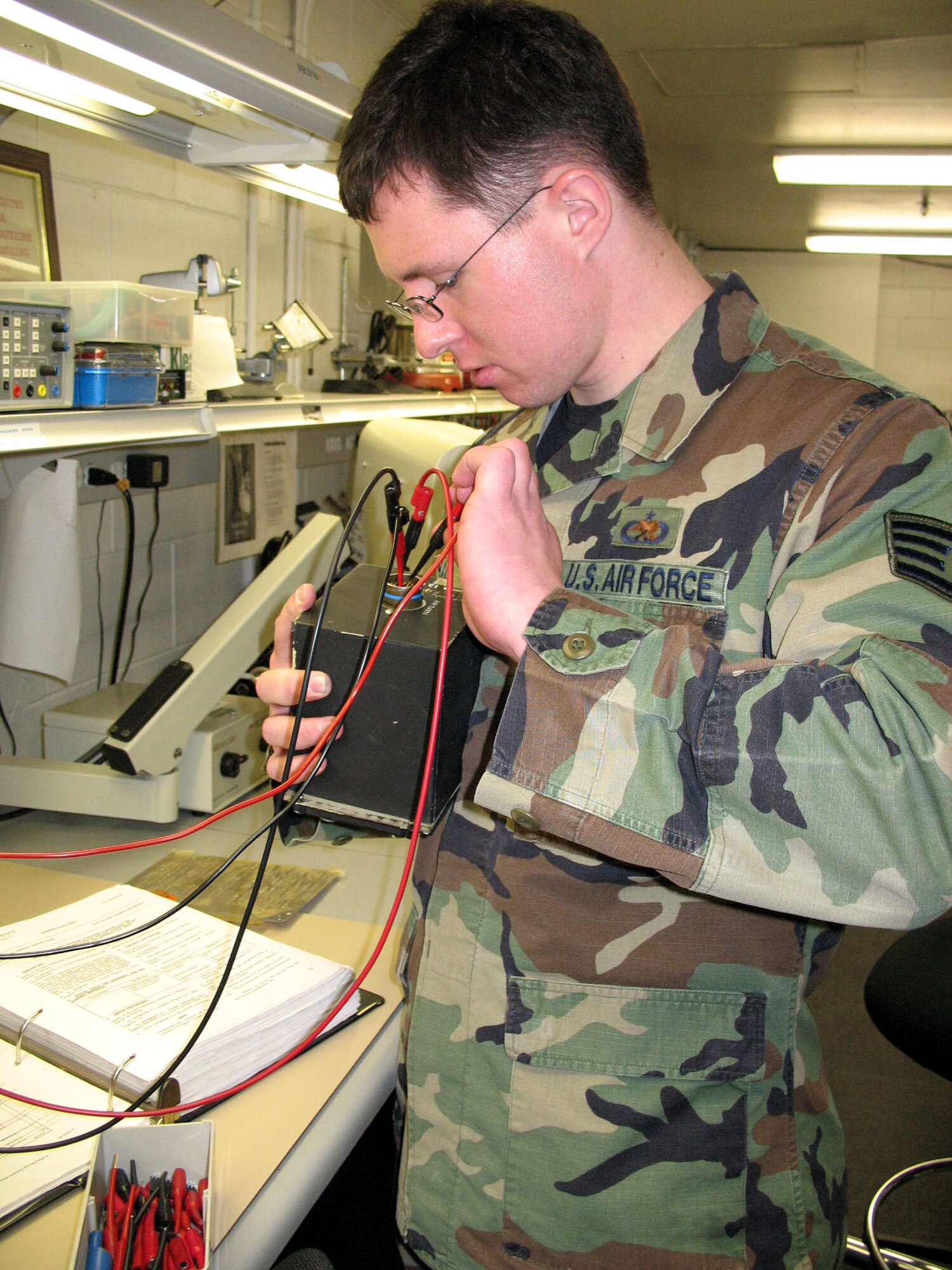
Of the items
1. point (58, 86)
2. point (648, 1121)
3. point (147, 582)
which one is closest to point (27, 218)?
point (58, 86)

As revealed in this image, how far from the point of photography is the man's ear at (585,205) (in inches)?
34.3

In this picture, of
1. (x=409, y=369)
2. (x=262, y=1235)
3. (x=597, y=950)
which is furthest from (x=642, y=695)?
(x=409, y=369)

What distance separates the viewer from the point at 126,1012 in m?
1.00

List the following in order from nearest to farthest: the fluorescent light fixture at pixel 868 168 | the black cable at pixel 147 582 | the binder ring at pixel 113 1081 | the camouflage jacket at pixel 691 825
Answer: the camouflage jacket at pixel 691 825, the binder ring at pixel 113 1081, the black cable at pixel 147 582, the fluorescent light fixture at pixel 868 168

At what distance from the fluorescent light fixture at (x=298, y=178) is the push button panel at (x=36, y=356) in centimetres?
45

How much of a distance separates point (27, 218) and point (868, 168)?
412 centimetres

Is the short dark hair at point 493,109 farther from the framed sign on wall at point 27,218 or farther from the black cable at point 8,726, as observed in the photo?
the black cable at point 8,726

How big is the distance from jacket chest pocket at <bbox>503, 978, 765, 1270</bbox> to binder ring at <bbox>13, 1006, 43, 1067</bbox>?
0.53m

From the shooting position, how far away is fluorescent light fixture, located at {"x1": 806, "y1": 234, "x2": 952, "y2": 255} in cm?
613

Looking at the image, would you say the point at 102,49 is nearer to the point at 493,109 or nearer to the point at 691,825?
the point at 493,109

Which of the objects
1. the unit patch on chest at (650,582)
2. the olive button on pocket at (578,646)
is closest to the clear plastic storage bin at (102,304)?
the unit patch on chest at (650,582)

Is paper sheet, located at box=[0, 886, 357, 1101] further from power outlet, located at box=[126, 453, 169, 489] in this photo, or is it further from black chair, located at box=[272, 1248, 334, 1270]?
power outlet, located at box=[126, 453, 169, 489]

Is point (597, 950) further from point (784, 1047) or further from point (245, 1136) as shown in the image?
point (245, 1136)

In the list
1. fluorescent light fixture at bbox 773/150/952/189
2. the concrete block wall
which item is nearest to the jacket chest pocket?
fluorescent light fixture at bbox 773/150/952/189
